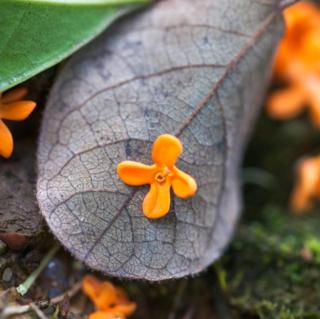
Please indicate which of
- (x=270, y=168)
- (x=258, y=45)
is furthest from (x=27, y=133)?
(x=270, y=168)

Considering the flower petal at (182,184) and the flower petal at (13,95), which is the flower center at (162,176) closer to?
the flower petal at (182,184)

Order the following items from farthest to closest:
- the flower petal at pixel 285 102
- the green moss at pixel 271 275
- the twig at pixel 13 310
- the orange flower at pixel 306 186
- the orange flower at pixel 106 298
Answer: the flower petal at pixel 285 102 → the orange flower at pixel 306 186 → the green moss at pixel 271 275 → the orange flower at pixel 106 298 → the twig at pixel 13 310

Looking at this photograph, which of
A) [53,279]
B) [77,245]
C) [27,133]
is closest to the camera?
[77,245]

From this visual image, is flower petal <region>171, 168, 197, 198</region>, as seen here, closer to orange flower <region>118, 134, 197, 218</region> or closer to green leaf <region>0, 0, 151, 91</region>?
orange flower <region>118, 134, 197, 218</region>

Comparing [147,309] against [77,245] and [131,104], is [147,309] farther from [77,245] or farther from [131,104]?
[131,104]

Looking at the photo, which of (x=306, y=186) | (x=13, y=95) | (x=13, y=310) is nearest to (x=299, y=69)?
(x=306, y=186)

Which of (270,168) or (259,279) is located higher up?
(259,279)

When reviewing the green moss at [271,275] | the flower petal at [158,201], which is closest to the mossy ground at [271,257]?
the green moss at [271,275]
